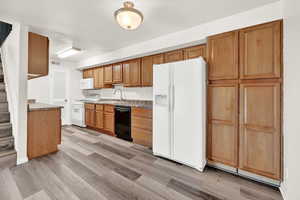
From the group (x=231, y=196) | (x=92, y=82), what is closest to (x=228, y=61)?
(x=231, y=196)

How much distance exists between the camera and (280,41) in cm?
182

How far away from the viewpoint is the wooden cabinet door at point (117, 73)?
13.9 ft

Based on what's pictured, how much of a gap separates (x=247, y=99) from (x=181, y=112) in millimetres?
965

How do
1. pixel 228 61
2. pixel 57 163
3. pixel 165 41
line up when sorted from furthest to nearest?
pixel 165 41 → pixel 57 163 → pixel 228 61

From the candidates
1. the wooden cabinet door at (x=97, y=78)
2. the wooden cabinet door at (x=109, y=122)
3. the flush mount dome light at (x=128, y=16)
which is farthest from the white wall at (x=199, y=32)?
the wooden cabinet door at (x=109, y=122)

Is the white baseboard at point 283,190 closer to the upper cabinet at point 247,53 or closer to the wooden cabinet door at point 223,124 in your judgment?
the wooden cabinet door at point 223,124

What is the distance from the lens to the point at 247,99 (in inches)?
80.2

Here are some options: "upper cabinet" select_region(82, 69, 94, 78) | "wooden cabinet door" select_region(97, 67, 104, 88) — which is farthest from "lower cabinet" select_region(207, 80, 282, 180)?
"upper cabinet" select_region(82, 69, 94, 78)

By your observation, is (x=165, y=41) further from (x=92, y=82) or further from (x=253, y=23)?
(x=92, y=82)

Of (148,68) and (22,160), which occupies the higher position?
(148,68)

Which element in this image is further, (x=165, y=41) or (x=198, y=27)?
Answer: (x=165, y=41)

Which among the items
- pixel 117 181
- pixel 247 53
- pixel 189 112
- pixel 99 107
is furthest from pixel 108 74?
pixel 247 53

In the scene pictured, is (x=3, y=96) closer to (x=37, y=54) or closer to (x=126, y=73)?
(x=37, y=54)

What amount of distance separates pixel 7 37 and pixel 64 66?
271 centimetres
